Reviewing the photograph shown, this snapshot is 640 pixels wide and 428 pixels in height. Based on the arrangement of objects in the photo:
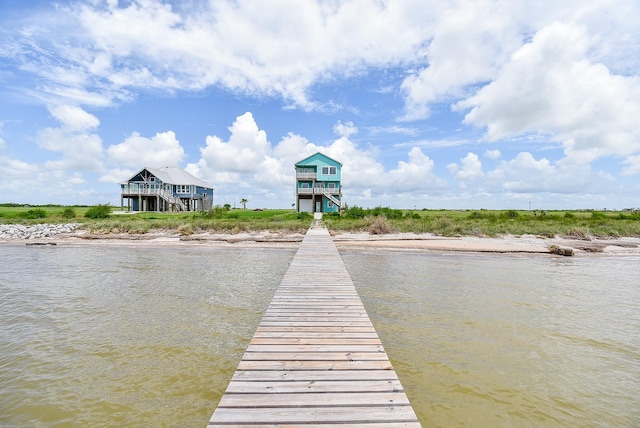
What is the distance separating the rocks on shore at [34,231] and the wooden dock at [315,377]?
32.4 meters

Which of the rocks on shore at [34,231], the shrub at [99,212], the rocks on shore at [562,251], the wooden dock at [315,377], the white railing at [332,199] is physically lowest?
the rocks on shore at [562,251]

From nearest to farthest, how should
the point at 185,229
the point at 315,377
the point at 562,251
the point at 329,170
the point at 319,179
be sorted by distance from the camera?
the point at 315,377 → the point at 562,251 → the point at 185,229 → the point at 319,179 → the point at 329,170

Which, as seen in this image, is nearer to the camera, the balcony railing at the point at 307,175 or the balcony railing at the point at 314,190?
the balcony railing at the point at 314,190

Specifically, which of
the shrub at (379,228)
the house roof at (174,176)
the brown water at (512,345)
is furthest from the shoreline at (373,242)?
the house roof at (174,176)

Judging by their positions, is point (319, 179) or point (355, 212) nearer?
point (355, 212)

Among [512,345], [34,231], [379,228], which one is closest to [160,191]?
[34,231]

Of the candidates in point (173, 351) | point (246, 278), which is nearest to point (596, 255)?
point (246, 278)

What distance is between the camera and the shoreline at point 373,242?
23.0 m

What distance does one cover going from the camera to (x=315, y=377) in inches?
161

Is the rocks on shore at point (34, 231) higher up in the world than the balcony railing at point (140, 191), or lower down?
lower down

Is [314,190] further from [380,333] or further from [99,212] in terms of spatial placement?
[380,333]

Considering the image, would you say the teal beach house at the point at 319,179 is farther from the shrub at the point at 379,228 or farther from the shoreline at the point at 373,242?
the shoreline at the point at 373,242

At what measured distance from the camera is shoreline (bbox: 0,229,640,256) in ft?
75.5

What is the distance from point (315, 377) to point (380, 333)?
414cm
